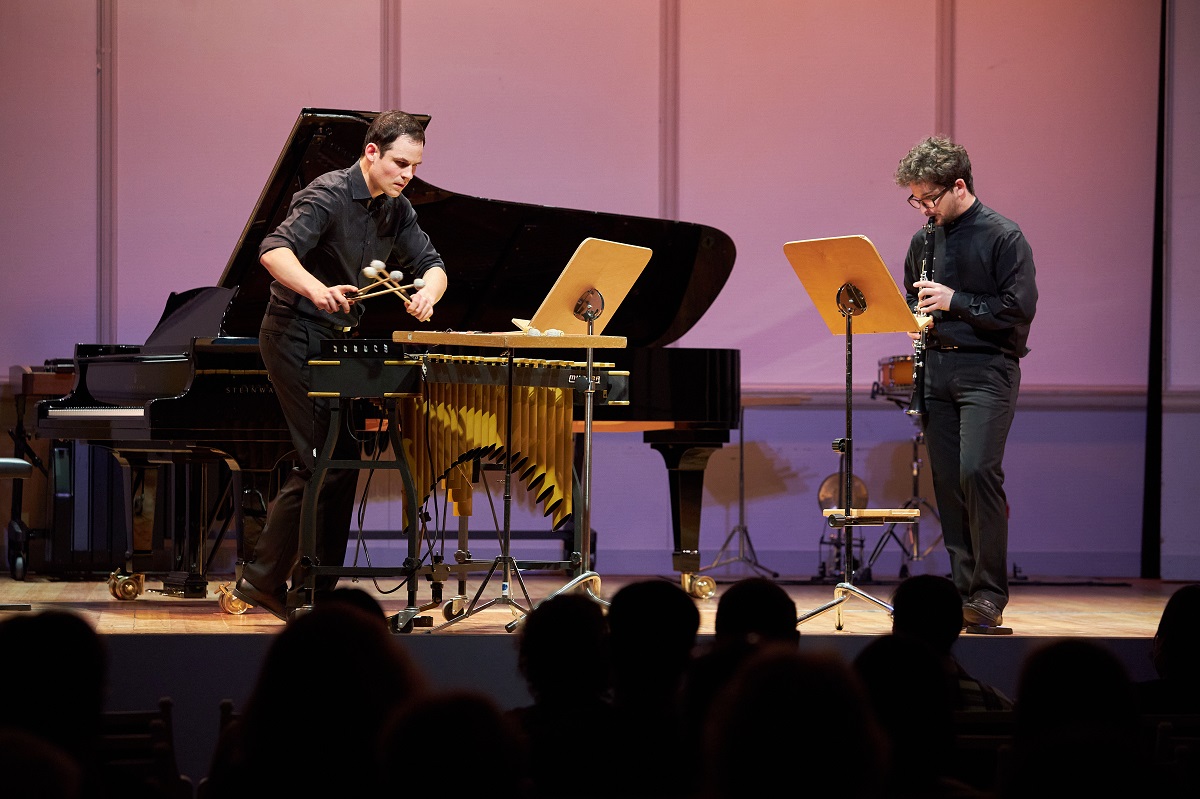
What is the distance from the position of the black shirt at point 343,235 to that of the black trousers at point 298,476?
11 centimetres

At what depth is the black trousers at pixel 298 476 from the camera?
450 centimetres

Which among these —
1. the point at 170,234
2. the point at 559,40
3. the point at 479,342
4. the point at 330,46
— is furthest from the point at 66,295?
the point at 479,342

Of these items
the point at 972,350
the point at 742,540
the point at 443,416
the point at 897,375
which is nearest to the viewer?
the point at 443,416

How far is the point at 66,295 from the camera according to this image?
7.63m

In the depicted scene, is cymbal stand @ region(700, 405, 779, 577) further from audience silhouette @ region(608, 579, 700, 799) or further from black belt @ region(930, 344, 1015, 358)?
audience silhouette @ region(608, 579, 700, 799)

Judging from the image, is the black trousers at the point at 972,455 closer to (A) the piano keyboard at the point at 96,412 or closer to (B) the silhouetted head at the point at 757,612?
(B) the silhouetted head at the point at 757,612

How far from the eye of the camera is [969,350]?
4.88 meters

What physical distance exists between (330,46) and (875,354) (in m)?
3.80

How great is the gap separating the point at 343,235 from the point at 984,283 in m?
2.37

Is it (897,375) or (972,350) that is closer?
(972,350)

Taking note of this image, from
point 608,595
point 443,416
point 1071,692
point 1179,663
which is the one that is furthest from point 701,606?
point 1071,692

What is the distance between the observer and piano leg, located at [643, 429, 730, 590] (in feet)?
20.7

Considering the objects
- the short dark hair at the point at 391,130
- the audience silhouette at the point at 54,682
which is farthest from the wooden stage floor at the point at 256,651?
the short dark hair at the point at 391,130

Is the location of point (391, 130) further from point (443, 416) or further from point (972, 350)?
point (972, 350)
